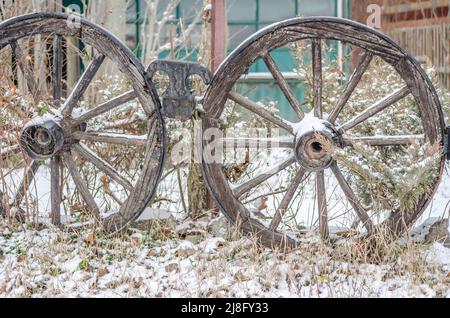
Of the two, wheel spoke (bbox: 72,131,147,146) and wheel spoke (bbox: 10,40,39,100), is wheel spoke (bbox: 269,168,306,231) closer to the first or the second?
wheel spoke (bbox: 72,131,147,146)

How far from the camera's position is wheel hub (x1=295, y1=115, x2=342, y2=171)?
375 centimetres

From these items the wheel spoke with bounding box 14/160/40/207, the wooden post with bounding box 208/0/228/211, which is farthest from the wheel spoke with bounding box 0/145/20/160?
the wooden post with bounding box 208/0/228/211

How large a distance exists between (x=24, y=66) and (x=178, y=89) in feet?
3.19

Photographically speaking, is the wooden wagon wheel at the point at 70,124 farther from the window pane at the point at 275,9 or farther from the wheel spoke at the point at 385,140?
the window pane at the point at 275,9

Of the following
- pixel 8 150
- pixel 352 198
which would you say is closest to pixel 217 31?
pixel 352 198

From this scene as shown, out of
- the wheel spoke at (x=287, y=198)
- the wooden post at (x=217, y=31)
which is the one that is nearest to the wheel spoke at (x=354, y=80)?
the wheel spoke at (x=287, y=198)

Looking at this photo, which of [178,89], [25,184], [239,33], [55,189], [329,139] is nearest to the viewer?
[329,139]

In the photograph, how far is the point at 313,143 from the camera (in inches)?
149

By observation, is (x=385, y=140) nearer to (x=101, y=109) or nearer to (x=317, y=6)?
(x=101, y=109)

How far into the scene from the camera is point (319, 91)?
12.6 ft

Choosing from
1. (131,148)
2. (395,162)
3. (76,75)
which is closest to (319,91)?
(395,162)

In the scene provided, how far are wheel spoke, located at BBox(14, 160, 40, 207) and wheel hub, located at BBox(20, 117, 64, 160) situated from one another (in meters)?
0.24

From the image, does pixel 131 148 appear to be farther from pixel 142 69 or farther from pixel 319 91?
pixel 319 91

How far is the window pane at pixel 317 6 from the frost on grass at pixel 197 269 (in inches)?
196
